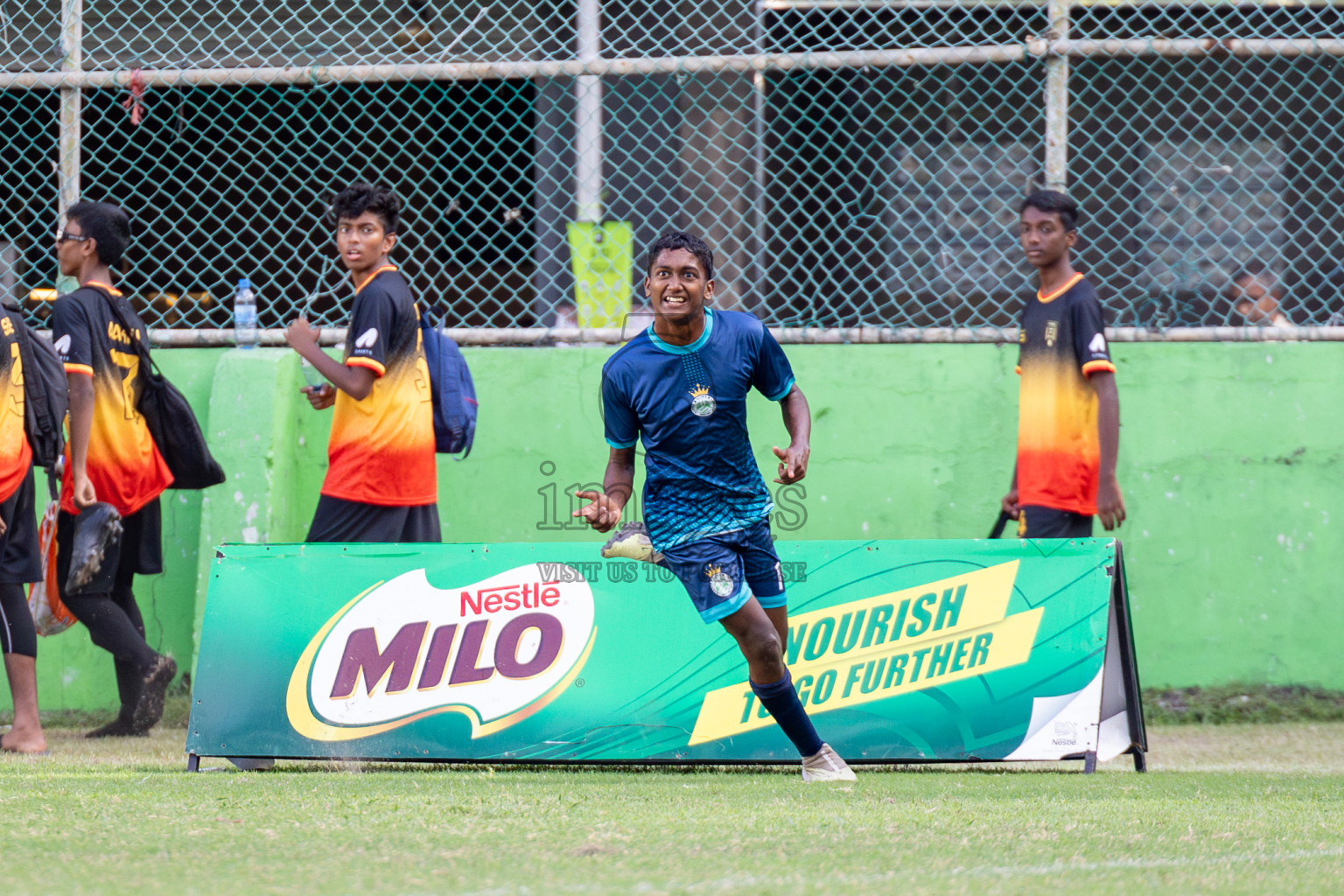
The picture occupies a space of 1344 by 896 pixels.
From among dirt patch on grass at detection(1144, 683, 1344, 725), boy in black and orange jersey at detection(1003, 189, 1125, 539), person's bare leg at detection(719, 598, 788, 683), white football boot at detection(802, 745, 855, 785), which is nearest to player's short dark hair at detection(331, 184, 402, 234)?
person's bare leg at detection(719, 598, 788, 683)

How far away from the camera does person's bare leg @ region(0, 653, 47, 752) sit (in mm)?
5387

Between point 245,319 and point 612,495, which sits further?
point 245,319

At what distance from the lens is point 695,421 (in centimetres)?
440

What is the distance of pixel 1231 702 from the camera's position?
6406mm

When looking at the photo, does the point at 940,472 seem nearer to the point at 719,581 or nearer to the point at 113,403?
the point at 719,581

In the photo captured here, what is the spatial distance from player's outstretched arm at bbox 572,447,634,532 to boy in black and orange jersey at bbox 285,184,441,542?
4.13 ft

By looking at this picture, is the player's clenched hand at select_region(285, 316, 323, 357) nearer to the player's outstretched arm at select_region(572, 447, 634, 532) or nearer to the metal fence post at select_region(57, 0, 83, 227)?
the player's outstretched arm at select_region(572, 447, 634, 532)

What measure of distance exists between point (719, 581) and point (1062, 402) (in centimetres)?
189

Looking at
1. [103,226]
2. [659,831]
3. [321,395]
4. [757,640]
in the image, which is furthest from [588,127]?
[659,831]

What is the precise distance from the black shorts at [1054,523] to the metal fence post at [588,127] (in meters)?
2.64

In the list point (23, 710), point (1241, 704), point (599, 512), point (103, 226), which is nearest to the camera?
point (599, 512)

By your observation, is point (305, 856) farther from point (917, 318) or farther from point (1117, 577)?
point (917, 318)

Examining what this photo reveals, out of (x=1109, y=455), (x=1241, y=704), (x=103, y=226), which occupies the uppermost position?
(x=103, y=226)

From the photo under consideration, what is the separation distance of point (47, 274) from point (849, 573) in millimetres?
6115
